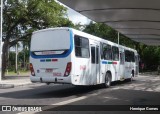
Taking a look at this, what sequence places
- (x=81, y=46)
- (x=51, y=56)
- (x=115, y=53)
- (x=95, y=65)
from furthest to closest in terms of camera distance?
(x=115, y=53), (x=95, y=65), (x=81, y=46), (x=51, y=56)

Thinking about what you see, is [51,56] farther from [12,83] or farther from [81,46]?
[12,83]

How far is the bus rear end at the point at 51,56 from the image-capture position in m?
15.3

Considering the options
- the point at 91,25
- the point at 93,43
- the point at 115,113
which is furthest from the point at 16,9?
the point at 91,25

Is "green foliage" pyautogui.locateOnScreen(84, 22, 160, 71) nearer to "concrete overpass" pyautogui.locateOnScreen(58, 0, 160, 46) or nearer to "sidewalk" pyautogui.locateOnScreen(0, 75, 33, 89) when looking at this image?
"sidewalk" pyautogui.locateOnScreen(0, 75, 33, 89)

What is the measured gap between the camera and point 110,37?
58.2m

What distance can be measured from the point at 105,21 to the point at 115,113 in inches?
243

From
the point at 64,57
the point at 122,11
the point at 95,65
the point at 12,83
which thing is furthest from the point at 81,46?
the point at 12,83

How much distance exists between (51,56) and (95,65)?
3.43 meters

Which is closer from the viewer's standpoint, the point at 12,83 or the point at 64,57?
the point at 64,57

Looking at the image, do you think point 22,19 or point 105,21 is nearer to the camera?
point 105,21

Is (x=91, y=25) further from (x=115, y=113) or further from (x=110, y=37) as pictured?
(x=115, y=113)

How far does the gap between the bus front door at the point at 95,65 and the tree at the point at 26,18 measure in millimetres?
12695

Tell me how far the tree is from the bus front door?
500 inches

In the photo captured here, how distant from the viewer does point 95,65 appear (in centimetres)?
1834
